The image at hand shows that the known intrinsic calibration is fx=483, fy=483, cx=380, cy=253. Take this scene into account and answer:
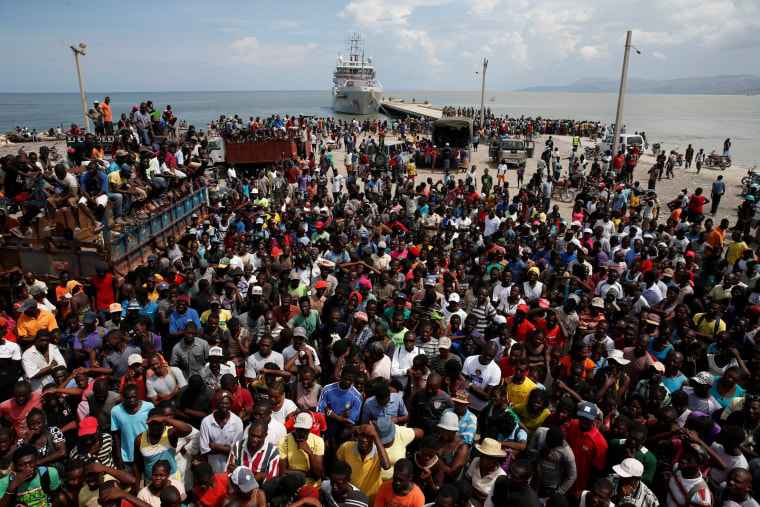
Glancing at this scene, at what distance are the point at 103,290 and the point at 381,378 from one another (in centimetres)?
490

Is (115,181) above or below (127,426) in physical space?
above

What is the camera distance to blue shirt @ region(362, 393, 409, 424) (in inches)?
175

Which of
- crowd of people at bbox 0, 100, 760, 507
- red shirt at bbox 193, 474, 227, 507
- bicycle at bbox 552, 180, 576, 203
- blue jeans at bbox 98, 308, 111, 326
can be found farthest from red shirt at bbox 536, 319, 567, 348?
bicycle at bbox 552, 180, 576, 203

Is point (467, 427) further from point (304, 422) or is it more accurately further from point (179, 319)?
point (179, 319)

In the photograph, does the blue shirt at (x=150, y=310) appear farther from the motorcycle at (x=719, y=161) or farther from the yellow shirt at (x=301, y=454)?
the motorcycle at (x=719, y=161)

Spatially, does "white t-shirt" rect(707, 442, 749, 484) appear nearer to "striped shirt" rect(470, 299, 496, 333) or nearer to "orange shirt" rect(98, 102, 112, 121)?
"striped shirt" rect(470, 299, 496, 333)

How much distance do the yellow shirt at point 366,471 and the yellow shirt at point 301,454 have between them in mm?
318

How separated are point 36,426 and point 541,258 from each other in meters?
7.46

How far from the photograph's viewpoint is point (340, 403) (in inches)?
178

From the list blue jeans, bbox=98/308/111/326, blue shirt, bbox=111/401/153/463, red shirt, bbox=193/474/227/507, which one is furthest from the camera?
blue jeans, bbox=98/308/111/326

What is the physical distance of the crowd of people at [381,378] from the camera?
12.3 feet

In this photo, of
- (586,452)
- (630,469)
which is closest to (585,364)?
(586,452)

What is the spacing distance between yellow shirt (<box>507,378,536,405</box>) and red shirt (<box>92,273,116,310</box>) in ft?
19.3

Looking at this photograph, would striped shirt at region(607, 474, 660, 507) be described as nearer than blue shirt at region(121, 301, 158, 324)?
Yes
